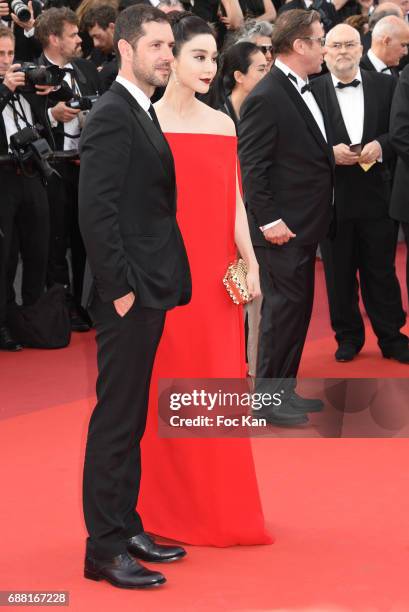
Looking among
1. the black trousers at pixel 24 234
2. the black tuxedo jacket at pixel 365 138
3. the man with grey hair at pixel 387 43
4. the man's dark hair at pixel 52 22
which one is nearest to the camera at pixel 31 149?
the black trousers at pixel 24 234

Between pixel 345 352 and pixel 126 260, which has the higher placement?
pixel 126 260

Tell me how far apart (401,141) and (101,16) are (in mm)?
2606

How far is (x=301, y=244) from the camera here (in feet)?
17.4

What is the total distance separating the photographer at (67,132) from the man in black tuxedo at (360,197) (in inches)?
59.3

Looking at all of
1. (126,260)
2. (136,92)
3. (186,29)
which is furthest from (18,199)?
(126,260)

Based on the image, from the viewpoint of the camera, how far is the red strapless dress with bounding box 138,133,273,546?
3.91 meters

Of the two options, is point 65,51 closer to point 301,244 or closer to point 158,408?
point 301,244

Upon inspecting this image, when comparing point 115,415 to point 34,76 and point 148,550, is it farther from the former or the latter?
point 34,76

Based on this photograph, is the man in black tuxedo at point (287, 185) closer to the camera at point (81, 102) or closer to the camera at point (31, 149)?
the camera at point (31, 149)

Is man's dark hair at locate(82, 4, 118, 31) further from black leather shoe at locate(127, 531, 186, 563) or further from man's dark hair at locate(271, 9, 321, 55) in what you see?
black leather shoe at locate(127, 531, 186, 563)

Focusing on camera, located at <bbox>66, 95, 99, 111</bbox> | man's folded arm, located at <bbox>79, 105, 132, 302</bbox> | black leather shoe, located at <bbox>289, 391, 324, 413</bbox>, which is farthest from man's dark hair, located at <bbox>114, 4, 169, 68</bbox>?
camera, located at <bbox>66, 95, 99, 111</bbox>

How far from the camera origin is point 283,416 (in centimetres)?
536

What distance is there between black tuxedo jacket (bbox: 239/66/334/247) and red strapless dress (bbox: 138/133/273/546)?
1242 mm

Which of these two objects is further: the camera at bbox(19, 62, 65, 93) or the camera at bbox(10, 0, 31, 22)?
the camera at bbox(10, 0, 31, 22)
